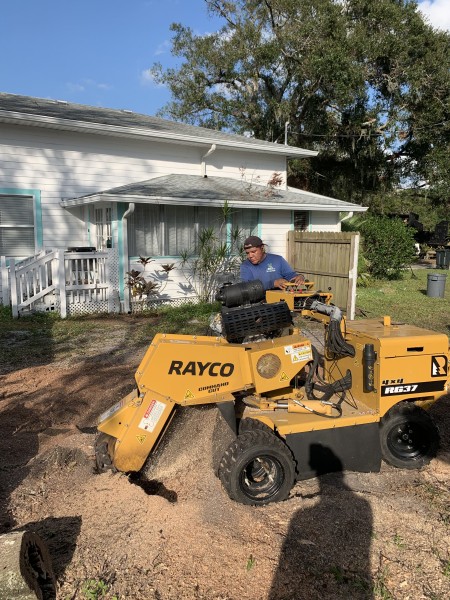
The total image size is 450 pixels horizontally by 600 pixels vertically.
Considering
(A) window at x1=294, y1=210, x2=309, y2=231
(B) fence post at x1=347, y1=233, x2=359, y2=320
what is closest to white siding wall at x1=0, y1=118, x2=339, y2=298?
(A) window at x1=294, y1=210, x2=309, y2=231

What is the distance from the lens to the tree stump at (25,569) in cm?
214

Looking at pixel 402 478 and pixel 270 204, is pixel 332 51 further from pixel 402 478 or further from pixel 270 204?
pixel 402 478

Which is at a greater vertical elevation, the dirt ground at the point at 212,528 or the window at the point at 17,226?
the window at the point at 17,226

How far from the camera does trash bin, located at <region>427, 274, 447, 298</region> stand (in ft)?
43.1

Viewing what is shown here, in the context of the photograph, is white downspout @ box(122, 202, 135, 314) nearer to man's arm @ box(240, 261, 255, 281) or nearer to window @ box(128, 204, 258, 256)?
window @ box(128, 204, 258, 256)

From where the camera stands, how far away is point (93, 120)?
1167 centimetres

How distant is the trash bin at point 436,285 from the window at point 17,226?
10173 mm

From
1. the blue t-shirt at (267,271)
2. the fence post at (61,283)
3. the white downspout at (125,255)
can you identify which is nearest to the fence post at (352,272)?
the white downspout at (125,255)

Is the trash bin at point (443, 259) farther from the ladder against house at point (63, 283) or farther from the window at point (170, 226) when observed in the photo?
the ladder against house at point (63, 283)

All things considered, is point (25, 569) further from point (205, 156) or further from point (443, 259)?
point (443, 259)

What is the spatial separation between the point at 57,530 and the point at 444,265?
2162cm

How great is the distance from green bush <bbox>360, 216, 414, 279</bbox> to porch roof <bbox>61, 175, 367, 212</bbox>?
2.34 m

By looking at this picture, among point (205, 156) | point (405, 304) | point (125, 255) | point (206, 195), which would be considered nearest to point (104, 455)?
point (125, 255)

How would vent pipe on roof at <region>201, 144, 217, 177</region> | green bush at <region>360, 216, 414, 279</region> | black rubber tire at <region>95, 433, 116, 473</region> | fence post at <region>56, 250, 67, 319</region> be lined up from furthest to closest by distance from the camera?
1. green bush at <region>360, 216, 414, 279</region>
2. vent pipe on roof at <region>201, 144, 217, 177</region>
3. fence post at <region>56, 250, 67, 319</region>
4. black rubber tire at <region>95, 433, 116, 473</region>
